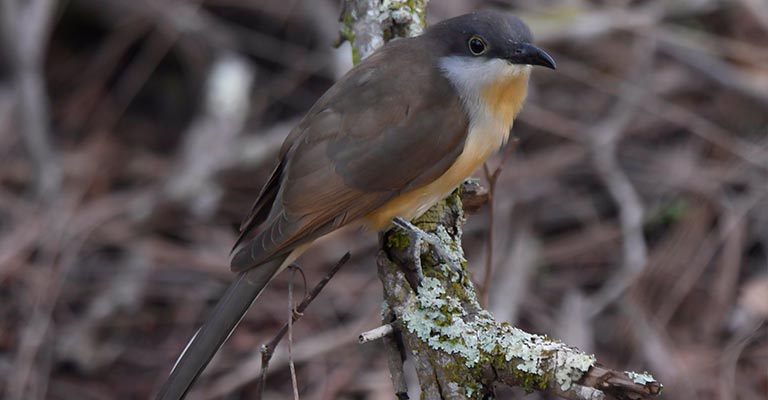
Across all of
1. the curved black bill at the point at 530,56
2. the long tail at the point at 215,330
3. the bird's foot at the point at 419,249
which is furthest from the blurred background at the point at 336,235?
the curved black bill at the point at 530,56

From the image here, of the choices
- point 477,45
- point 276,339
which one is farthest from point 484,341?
point 477,45

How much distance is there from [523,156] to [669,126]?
890 mm

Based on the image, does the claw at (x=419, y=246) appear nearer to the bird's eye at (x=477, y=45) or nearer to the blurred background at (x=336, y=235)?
the bird's eye at (x=477, y=45)

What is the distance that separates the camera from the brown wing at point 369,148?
3137 millimetres

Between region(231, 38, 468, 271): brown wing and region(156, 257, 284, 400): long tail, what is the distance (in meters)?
0.12

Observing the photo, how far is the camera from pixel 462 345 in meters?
2.46

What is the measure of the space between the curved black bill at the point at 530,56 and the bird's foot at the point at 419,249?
2.23 ft

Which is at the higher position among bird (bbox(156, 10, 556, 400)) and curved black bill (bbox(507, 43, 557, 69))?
curved black bill (bbox(507, 43, 557, 69))

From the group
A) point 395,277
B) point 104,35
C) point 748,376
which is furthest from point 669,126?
point 104,35

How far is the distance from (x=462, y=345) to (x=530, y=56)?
1.15 meters

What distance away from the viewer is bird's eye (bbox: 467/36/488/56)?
3.28 m

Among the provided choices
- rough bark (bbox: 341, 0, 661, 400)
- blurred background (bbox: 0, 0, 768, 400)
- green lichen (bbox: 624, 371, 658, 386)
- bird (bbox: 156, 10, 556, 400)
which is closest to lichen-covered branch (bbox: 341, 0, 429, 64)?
rough bark (bbox: 341, 0, 661, 400)

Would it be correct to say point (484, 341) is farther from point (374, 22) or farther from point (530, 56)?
point (374, 22)

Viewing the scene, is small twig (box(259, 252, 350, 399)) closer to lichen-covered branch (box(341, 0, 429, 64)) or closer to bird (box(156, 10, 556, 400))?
bird (box(156, 10, 556, 400))
